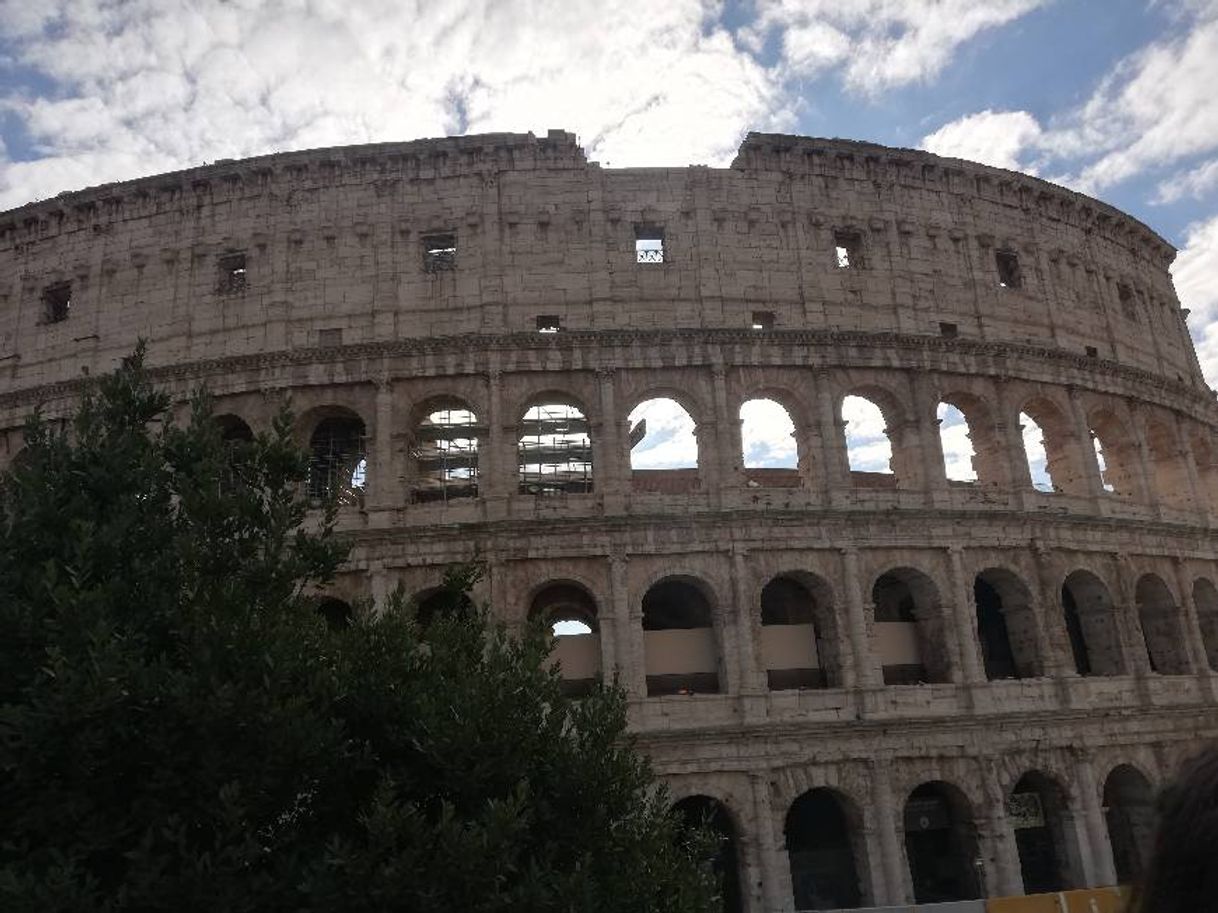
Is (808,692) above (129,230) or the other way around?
the other way around

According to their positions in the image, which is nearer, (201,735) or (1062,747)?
(201,735)

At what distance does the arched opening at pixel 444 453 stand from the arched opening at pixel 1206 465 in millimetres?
19875

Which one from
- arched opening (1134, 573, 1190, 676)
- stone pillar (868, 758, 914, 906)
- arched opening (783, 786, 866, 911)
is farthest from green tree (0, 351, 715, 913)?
arched opening (1134, 573, 1190, 676)

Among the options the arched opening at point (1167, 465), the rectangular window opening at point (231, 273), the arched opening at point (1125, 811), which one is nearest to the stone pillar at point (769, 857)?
the arched opening at point (1125, 811)

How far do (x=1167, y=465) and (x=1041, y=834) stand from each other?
10.7 m

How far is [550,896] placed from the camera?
7980mm

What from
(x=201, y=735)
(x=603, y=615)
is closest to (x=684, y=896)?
(x=201, y=735)

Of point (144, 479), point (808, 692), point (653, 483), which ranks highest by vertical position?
point (653, 483)

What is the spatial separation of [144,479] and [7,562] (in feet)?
5.00

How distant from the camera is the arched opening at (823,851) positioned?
18594 millimetres

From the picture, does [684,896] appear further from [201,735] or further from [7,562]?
[7,562]

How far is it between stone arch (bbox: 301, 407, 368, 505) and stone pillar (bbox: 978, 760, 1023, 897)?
14581 mm

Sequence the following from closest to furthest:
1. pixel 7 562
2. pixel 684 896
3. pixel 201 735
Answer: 1. pixel 201 735
2. pixel 7 562
3. pixel 684 896

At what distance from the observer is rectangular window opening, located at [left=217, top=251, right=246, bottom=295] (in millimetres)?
21875
